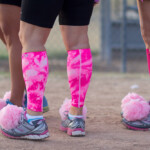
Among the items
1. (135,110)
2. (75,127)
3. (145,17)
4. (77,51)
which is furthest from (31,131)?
(145,17)

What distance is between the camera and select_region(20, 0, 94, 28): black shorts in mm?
2445

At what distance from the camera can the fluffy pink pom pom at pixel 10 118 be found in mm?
2607

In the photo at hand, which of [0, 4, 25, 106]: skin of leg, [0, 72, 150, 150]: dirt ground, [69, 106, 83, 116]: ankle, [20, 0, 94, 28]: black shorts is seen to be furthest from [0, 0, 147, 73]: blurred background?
[20, 0, 94, 28]: black shorts

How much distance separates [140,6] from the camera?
2881 millimetres

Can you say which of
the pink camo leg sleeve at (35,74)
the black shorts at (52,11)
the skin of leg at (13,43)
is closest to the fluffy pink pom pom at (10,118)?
the pink camo leg sleeve at (35,74)

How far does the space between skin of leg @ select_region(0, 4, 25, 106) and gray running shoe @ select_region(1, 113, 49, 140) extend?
595mm

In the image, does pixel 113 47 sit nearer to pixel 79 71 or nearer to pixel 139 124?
pixel 139 124

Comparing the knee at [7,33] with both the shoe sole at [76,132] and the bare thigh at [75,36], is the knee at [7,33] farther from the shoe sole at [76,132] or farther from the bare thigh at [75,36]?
the shoe sole at [76,132]

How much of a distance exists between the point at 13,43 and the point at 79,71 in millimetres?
692

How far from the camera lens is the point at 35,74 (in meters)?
2.49

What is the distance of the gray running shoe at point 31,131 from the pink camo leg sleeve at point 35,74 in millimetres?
105

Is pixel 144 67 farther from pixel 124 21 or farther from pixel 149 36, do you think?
pixel 149 36

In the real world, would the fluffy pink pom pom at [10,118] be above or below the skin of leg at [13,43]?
below

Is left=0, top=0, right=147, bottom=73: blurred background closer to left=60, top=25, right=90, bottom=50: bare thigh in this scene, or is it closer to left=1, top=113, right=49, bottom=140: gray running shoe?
left=60, top=25, right=90, bottom=50: bare thigh
